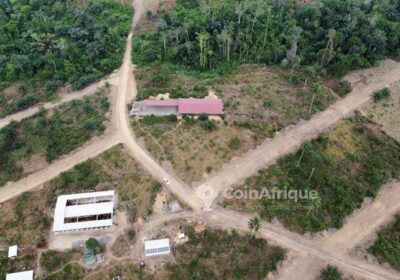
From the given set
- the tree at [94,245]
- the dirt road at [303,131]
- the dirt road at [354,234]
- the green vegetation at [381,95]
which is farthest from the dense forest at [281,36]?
the tree at [94,245]

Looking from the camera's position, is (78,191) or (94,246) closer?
(94,246)

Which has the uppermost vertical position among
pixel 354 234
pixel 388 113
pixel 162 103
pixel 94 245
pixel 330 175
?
pixel 162 103

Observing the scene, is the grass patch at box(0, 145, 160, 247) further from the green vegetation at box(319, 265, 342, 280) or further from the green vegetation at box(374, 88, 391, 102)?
the green vegetation at box(374, 88, 391, 102)

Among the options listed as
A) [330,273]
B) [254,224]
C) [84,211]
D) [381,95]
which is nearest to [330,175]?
[330,273]

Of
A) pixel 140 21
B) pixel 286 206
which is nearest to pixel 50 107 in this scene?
pixel 140 21

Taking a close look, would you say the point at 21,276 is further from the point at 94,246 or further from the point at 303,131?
the point at 303,131

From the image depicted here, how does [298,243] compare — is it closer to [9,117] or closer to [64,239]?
[64,239]

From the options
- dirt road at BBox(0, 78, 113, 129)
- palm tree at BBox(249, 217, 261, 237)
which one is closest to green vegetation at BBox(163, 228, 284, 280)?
palm tree at BBox(249, 217, 261, 237)
